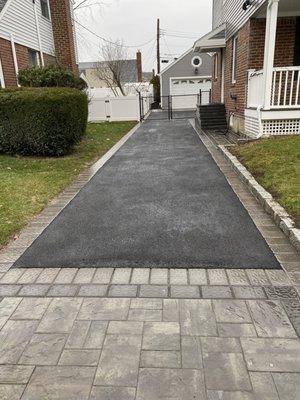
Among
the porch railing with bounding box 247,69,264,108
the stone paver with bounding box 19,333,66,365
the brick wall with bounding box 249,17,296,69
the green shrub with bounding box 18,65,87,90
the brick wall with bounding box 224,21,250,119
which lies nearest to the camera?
the stone paver with bounding box 19,333,66,365

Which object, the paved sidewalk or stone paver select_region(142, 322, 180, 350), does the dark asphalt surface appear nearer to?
the paved sidewalk

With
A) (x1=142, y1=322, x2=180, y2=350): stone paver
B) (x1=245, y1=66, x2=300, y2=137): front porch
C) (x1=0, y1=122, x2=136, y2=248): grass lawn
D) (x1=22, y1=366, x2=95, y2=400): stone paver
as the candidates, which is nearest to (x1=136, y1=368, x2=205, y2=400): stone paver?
(x1=142, y1=322, x2=180, y2=350): stone paver

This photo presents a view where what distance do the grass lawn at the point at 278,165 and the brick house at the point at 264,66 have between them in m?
0.71

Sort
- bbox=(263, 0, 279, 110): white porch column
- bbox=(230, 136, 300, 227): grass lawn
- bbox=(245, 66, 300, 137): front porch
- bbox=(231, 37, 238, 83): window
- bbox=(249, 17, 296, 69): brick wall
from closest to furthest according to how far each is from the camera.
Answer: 1. bbox=(230, 136, 300, 227): grass lawn
2. bbox=(263, 0, 279, 110): white porch column
3. bbox=(245, 66, 300, 137): front porch
4. bbox=(249, 17, 296, 69): brick wall
5. bbox=(231, 37, 238, 83): window

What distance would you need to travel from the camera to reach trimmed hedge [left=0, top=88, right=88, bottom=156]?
316 inches

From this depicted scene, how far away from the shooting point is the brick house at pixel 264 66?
27.6ft

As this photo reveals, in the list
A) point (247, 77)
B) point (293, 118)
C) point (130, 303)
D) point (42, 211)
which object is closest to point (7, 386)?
point (130, 303)

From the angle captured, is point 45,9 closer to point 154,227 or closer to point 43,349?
point 154,227

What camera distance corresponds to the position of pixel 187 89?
2975 cm

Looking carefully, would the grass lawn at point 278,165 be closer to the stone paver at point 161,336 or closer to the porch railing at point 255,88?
the porch railing at point 255,88

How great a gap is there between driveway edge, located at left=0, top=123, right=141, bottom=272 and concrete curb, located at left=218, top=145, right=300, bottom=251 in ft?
9.37

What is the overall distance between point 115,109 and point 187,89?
1301 cm

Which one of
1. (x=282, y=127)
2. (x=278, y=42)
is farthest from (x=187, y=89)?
(x=282, y=127)

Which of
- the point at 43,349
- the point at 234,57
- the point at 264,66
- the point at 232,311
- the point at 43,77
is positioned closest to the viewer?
the point at 43,349
